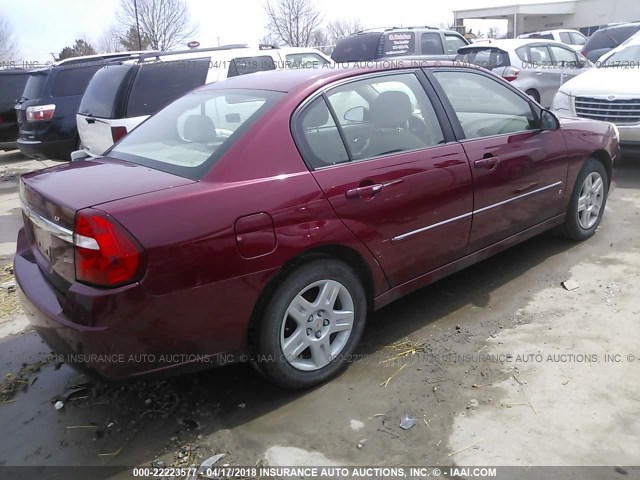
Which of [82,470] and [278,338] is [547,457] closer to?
[278,338]

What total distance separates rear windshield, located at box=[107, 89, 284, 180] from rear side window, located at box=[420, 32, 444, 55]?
9707mm

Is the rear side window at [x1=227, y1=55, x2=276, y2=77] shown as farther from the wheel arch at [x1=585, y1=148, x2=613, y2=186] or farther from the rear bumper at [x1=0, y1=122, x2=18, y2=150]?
the rear bumper at [x1=0, y1=122, x2=18, y2=150]

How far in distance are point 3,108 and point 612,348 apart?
1188cm

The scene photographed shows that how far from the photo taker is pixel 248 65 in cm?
719

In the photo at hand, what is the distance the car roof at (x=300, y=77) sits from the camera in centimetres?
311

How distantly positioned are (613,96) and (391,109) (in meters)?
4.82

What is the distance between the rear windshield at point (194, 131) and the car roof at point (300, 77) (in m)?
0.08

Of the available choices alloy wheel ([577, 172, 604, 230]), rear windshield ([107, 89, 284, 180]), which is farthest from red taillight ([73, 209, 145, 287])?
alloy wheel ([577, 172, 604, 230])

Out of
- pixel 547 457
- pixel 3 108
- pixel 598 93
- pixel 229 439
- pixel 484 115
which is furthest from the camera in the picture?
pixel 3 108

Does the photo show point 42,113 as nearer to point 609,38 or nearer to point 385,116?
point 385,116

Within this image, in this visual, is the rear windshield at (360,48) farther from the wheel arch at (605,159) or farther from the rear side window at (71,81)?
the wheel arch at (605,159)

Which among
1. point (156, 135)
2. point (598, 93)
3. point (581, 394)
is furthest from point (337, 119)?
point (598, 93)

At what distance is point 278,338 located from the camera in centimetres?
275

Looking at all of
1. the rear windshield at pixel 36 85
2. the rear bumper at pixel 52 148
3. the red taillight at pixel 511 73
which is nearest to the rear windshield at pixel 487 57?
the red taillight at pixel 511 73
